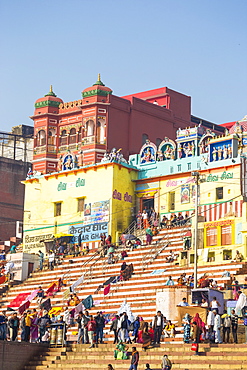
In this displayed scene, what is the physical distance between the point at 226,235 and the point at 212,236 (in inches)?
31.5

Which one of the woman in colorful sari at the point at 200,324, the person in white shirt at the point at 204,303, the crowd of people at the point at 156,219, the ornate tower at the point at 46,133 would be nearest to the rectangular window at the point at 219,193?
the crowd of people at the point at 156,219

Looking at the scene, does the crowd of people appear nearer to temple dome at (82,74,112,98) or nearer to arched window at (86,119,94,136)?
arched window at (86,119,94,136)

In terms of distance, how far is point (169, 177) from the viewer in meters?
50.8

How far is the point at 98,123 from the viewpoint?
54.8 metres

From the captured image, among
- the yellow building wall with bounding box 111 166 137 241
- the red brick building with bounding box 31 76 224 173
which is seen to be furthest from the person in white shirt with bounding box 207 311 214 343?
the red brick building with bounding box 31 76 224 173

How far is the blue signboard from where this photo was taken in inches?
1975

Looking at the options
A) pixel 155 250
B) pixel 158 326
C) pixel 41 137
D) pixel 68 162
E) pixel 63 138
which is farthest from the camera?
pixel 41 137

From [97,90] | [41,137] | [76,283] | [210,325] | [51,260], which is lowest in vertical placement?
[210,325]

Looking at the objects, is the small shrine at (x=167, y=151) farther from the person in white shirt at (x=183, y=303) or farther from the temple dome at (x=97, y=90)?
Result: the person in white shirt at (x=183, y=303)

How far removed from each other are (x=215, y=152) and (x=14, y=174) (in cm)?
1886

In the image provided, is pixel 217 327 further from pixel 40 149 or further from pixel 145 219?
pixel 40 149

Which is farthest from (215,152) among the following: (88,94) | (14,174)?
(14,174)

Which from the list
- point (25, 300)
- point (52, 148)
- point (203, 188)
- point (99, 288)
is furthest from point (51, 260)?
point (52, 148)

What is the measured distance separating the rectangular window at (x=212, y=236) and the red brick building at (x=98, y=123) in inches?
513
